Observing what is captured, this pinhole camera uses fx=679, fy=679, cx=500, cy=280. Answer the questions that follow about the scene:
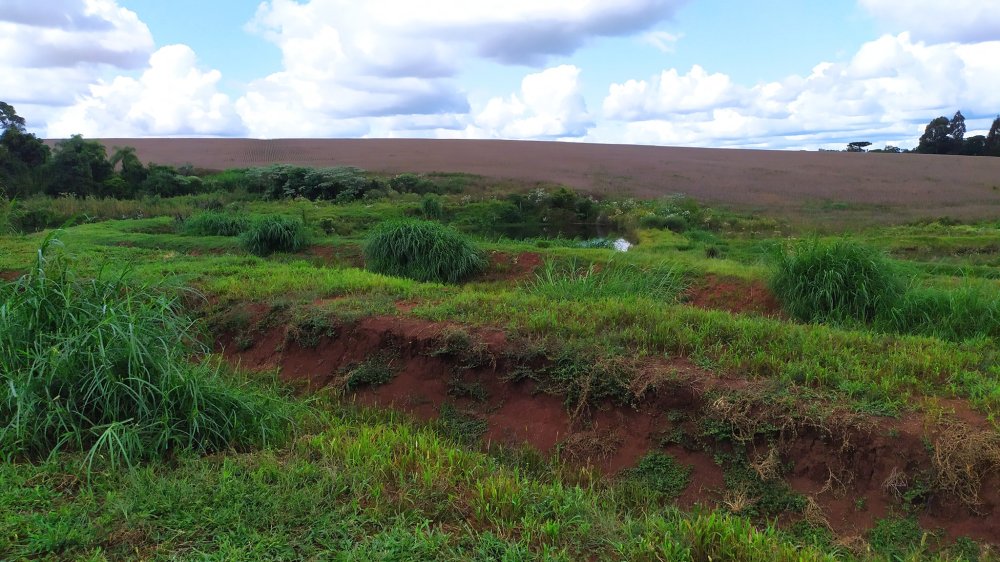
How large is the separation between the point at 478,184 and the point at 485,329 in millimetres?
23248

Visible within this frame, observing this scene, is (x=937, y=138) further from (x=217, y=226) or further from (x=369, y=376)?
(x=369, y=376)

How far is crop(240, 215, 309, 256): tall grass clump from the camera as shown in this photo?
12.6 metres

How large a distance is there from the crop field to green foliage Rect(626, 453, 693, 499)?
0.05 feet

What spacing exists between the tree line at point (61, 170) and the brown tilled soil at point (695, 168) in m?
9.10

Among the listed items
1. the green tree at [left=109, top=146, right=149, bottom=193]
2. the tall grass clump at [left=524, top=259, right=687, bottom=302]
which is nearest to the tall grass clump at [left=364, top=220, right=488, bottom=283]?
the tall grass clump at [left=524, top=259, right=687, bottom=302]

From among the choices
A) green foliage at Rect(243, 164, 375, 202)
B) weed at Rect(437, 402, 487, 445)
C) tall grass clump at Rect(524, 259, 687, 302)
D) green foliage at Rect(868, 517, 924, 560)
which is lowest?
green foliage at Rect(868, 517, 924, 560)

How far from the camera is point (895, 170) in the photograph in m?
33.2

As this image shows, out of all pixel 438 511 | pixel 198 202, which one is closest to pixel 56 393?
pixel 438 511

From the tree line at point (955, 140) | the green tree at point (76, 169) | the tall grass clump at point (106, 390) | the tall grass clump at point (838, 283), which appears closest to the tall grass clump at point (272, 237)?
the tall grass clump at point (106, 390)

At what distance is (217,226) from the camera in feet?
51.0

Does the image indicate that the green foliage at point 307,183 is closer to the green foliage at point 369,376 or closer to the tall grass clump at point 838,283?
the tall grass clump at point 838,283

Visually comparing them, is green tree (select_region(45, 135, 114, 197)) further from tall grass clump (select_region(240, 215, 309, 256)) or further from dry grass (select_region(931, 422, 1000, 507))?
dry grass (select_region(931, 422, 1000, 507))

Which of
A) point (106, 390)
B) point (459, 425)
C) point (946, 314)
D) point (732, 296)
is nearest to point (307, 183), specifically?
point (732, 296)

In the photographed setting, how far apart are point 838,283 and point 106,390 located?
24.1 ft
